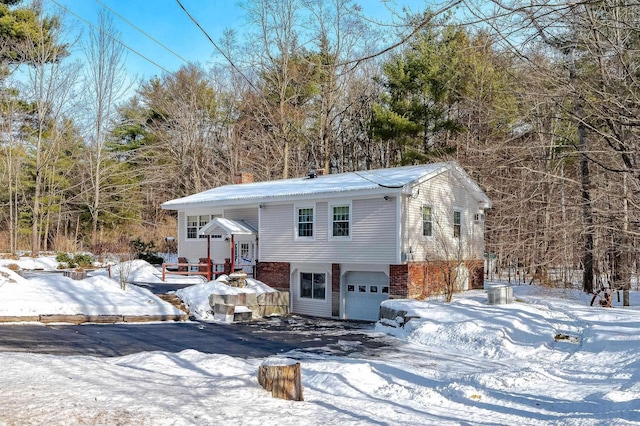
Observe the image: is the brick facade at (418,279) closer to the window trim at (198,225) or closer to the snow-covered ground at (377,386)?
the snow-covered ground at (377,386)

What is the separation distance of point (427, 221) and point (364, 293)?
3661 mm

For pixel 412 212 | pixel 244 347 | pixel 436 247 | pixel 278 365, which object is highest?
pixel 412 212

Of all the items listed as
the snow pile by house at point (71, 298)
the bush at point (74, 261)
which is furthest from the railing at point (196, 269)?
the bush at point (74, 261)

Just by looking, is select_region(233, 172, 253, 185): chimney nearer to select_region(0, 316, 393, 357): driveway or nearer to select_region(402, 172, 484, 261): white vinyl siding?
select_region(402, 172, 484, 261): white vinyl siding

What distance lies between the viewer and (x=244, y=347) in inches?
506

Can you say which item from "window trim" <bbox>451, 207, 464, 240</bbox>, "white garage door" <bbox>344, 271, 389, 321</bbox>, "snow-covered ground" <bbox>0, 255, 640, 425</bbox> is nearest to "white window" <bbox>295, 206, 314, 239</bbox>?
"white garage door" <bbox>344, 271, 389, 321</bbox>

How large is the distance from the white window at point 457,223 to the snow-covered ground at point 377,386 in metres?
9.03

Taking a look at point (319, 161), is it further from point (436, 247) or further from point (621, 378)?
point (621, 378)

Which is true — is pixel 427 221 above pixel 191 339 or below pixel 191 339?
above

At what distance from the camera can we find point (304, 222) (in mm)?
21609

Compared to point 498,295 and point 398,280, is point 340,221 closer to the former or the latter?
point 398,280

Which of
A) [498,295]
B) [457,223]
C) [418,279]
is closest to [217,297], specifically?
[418,279]

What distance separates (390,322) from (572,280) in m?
11.7

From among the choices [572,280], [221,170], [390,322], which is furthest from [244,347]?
[221,170]
